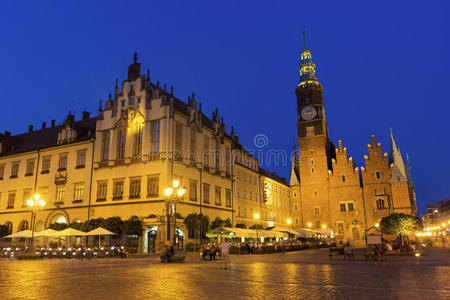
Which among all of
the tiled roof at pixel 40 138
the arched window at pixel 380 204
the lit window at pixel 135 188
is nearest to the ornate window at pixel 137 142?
the lit window at pixel 135 188

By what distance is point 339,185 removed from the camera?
70.2m

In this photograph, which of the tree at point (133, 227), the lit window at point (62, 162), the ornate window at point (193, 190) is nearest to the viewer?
the tree at point (133, 227)

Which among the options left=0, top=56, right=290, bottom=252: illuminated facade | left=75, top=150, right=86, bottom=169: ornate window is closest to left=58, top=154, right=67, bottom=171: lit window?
left=0, top=56, right=290, bottom=252: illuminated facade

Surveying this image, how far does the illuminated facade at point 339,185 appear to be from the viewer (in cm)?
6606

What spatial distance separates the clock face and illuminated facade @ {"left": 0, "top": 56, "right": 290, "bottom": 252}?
102 ft

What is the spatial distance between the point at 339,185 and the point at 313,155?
8.44 m

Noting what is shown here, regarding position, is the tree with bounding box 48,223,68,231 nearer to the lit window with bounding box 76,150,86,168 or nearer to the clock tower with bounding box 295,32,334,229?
the lit window with bounding box 76,150,86,168

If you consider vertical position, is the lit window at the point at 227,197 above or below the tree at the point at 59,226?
above

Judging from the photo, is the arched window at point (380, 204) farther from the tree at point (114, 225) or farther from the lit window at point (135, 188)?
the tree at point (114, 225)

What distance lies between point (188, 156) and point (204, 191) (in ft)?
17.6

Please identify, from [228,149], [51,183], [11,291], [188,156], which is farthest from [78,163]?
[11,291]

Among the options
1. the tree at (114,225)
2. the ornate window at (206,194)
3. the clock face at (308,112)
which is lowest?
the tree at (114,225)

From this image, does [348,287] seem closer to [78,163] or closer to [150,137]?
[150,137]

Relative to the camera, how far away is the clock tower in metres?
71.4
